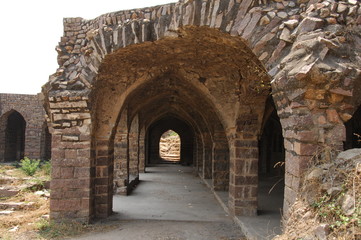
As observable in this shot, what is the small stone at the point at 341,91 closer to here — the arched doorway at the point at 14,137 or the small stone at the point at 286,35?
the small stone at the point at 286,35

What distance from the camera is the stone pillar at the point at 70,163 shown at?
235 inches

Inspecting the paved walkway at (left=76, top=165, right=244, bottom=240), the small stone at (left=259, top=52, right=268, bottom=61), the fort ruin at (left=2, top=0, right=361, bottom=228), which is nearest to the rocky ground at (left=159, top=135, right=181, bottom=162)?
the paved walkway at (left=76, top=165, right=244, bottom=240)

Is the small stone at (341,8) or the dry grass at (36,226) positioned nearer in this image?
the small stone at (341,8)

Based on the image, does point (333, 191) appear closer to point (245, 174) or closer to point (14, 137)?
point (245, 174)

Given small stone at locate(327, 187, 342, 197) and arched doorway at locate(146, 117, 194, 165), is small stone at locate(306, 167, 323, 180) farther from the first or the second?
arched doorway at locate(146, 117, 194, 165)

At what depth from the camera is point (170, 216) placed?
7020mm

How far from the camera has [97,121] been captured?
21.4 ft

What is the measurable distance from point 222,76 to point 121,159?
4577 mm

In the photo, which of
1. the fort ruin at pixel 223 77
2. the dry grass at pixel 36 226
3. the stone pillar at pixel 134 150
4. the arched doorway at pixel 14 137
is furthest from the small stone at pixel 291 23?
the arched doorway at pixel 14 137

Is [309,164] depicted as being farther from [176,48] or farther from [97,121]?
[97,121]

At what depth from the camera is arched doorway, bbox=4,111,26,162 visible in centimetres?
1702

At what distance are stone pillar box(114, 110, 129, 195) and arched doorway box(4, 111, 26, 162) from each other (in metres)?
9.60

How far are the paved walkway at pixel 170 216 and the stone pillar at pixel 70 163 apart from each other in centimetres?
75

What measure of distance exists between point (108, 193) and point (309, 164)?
4.33 m
